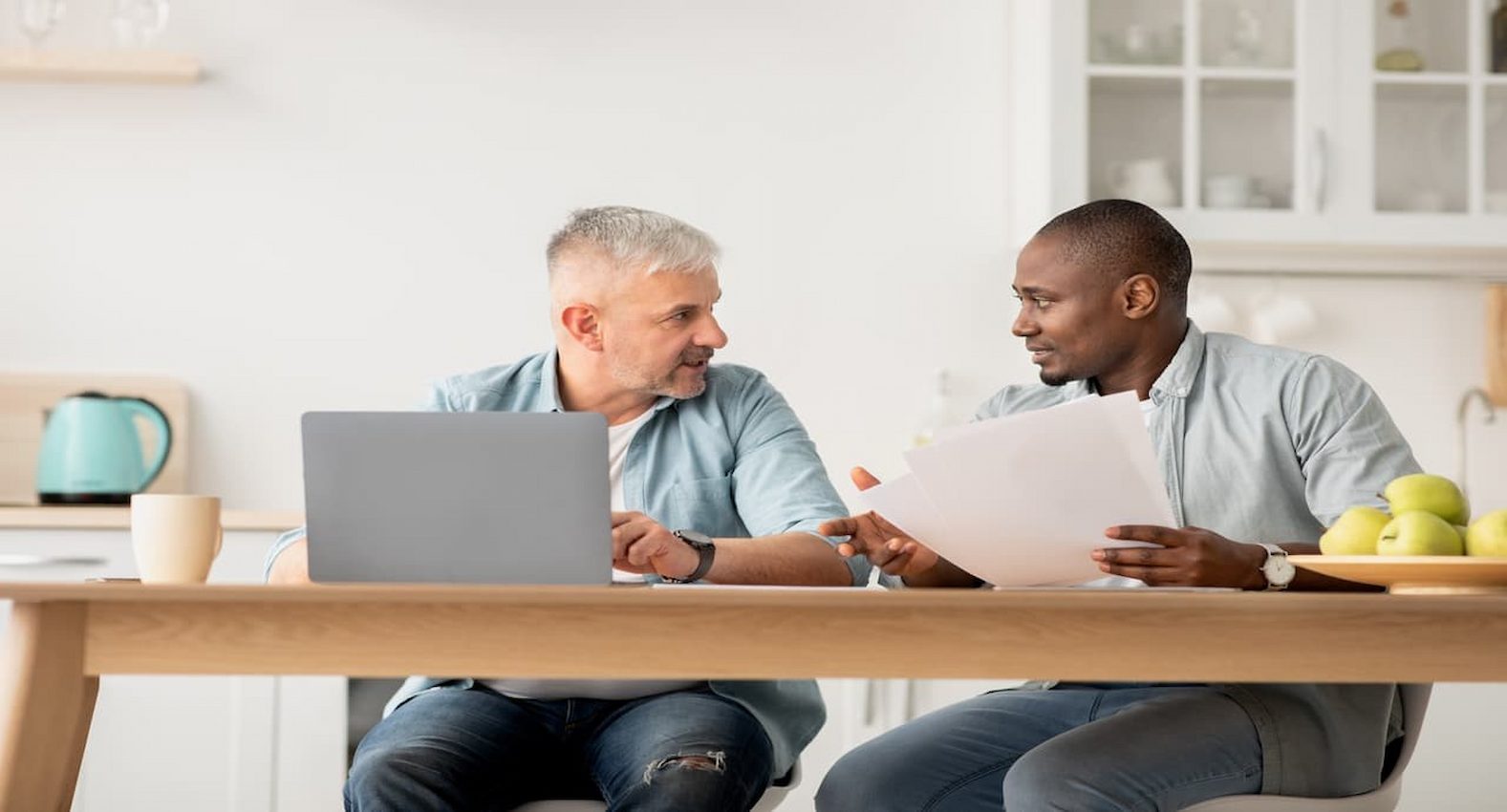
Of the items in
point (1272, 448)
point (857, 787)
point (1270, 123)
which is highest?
point (1270, 123)

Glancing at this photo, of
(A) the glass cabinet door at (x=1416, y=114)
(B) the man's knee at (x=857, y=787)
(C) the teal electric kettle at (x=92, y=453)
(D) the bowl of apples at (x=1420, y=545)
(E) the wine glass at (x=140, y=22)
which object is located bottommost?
(B) the man's knee at (x=857, y=787)

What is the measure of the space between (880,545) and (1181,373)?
0.52 metres

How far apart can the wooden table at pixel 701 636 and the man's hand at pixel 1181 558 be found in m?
0.19

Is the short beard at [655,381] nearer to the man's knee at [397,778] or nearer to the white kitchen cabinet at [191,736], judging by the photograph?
the man's knee at [397,778]

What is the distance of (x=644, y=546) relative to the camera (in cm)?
174

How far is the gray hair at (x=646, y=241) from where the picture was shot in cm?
223

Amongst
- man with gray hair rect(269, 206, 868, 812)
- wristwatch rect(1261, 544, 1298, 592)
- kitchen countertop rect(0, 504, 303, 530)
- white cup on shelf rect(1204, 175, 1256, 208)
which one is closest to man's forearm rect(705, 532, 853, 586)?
man with gray hair rect(269, 206, 868, 812)

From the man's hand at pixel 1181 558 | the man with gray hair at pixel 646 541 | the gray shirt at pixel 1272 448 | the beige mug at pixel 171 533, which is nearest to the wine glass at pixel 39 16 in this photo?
the man with gray hair at pixel 646 541

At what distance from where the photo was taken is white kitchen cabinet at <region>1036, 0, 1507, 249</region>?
342 centimetres

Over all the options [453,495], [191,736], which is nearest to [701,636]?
[453,495]

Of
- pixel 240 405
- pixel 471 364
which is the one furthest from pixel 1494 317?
pixel 240 405

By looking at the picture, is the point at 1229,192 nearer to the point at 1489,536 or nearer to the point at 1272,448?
the point at 1272,448

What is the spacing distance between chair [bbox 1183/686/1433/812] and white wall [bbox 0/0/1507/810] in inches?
67.8

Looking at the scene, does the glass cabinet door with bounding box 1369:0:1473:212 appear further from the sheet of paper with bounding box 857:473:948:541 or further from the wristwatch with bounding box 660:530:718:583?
the sheet of paper with bounding box 857:473:948:541
